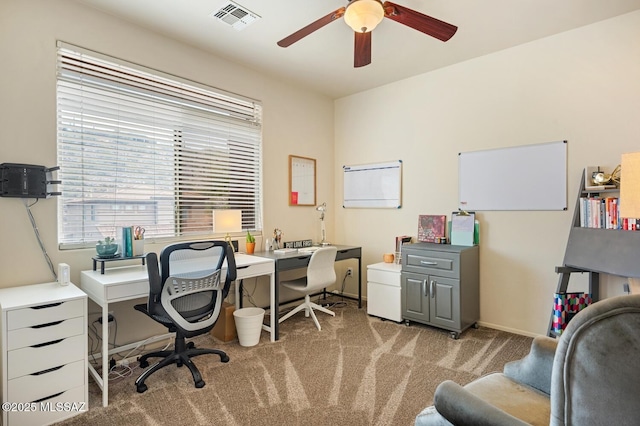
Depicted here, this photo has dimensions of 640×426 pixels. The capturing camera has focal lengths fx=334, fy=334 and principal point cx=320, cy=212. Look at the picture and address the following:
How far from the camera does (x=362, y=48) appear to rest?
2404mm

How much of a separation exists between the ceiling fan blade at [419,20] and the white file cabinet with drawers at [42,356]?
2.57 m

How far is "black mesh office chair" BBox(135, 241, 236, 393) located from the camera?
7.38 ft

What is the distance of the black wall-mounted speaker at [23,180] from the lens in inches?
86.7

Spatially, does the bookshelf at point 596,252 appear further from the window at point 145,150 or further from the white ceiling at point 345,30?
the window at point 145,150

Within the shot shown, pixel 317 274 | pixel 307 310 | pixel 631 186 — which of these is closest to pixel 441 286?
pixel 317 274

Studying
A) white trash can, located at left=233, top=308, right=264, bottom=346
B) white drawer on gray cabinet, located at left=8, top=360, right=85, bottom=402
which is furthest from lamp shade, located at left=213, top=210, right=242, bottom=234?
white drawer on gray cabinet, located at left=8, top=360, right=85, bottom=402

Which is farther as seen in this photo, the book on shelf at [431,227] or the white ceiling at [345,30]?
the book on shelf at [431,227]

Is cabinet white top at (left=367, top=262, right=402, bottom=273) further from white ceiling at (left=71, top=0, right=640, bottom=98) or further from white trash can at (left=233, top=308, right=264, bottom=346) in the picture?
white ceiling at (left=71, top=0, right=640, bottom=98)

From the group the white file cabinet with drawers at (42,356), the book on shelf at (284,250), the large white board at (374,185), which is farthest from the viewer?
the large white board at (374,185)

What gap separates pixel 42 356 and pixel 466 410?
2208 millimetres

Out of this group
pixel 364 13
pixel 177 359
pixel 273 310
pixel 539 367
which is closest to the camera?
pixel 539 367

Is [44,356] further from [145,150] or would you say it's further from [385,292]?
[385,292]

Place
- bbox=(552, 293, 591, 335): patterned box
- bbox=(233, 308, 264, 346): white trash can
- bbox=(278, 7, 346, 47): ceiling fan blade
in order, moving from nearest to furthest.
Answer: bbox=(278, 7, 346, 47): ceiling fan blade < bbox=(552, 293, 591, 335): patterned box < bbox=(233, 308, 264, 346): white trash can

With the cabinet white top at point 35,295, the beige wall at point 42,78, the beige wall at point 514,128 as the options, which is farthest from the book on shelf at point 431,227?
the cabinet white top at point 35,295
